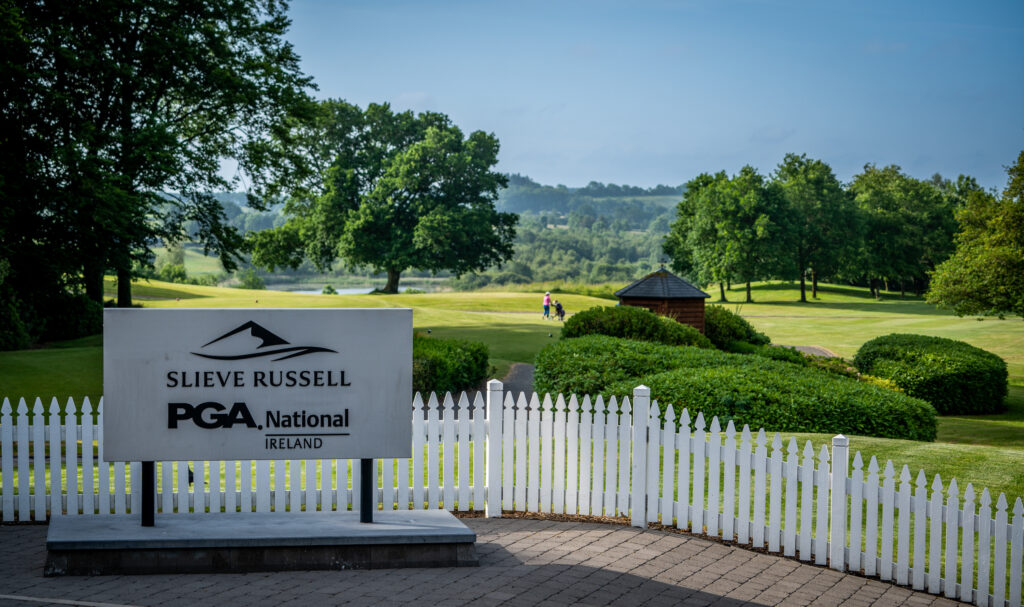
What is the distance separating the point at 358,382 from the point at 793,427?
6796 millimetres

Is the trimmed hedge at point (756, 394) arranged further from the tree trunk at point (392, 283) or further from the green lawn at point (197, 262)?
the green lawn at point (197, 262)

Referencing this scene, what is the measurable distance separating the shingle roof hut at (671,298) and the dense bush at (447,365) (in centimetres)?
738

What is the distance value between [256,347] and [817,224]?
3012 inches

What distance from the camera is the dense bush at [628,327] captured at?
20.3 metres

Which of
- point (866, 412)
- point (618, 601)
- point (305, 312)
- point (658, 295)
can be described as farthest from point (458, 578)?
point (658, 295)

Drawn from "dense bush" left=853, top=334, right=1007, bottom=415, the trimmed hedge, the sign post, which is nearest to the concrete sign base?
the sign post

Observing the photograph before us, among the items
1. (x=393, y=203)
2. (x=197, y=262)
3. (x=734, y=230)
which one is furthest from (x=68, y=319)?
(x=197, y=262)

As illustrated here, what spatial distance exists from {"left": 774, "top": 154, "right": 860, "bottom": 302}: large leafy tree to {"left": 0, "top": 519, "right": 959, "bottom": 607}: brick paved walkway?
68510 millimetres

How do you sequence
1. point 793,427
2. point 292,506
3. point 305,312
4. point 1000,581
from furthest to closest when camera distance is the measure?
point 793,427 < point 292,506 < point 305,312 < point 1000,581

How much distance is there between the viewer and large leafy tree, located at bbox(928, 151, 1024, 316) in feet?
96.3

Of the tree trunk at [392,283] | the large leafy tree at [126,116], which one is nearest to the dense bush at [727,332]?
the large leafy tree at [126,116]

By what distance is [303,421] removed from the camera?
6.98 m

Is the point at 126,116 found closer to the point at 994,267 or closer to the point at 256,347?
the point at 256,347

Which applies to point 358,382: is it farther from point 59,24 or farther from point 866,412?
point 59,24
